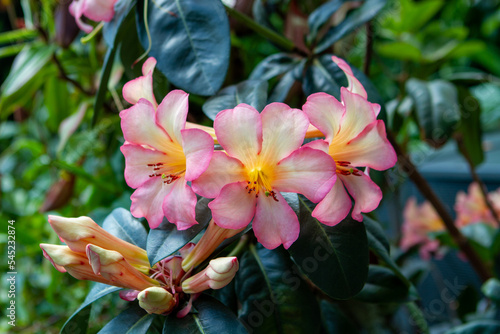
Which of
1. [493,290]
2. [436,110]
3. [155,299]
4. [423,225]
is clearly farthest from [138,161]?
[423,225]

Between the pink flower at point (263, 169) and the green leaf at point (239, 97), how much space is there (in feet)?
0.26

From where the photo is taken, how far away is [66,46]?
2.72ft

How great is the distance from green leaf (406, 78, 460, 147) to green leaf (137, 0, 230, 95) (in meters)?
0.42

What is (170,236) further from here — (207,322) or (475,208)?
(475,208)

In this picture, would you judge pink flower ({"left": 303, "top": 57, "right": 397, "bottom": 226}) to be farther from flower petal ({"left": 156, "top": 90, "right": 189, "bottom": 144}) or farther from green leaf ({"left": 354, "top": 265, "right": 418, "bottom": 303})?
green leaf ({"left": 354, "top": 265, "right": 418, "bottom": 303})

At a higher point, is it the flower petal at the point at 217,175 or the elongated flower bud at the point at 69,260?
the flower petal at the point at 217,175

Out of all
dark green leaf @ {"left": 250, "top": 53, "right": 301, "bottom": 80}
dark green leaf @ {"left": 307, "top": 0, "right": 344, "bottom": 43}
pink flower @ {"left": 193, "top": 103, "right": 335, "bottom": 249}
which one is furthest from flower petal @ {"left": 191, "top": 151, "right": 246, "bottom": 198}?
dark green leaf @ {"left": 307, "top": 0, "right": 344, "bottom": 43}

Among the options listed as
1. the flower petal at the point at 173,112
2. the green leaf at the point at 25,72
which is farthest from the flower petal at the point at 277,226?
the green leaf at the point at 25,72

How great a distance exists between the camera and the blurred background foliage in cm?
54

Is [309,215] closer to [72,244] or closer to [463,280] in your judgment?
[72,244]

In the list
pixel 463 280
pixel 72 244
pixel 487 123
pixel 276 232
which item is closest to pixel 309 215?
pixel 276 232

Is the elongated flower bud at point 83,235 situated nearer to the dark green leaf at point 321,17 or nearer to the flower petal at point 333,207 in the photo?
the flower petal at point 333,207

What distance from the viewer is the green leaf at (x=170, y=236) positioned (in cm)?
34

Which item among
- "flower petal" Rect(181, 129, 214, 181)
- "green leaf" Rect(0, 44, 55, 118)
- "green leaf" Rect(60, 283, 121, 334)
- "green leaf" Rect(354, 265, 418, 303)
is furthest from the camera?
"green leaf" Rect(0, 44, 55, 118)
